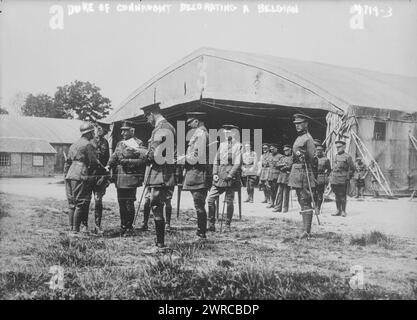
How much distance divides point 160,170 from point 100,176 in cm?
172

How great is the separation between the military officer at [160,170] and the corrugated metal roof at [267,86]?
14.6ft

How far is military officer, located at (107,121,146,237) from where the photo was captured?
6258mm

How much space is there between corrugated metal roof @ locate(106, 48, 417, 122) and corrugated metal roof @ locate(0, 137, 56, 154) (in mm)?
4886

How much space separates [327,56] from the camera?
7.21 m

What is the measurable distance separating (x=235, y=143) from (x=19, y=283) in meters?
4.25

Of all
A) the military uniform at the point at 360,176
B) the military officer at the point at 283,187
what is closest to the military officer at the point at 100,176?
the military officer at the point at 283,187

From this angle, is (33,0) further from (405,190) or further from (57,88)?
(405,190)

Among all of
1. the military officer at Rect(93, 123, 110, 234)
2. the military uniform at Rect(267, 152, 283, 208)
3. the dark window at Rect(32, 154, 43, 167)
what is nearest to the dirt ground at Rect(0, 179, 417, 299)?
the military officer at Rect(93, 123, 110, 234)

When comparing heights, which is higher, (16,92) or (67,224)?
(16,92)

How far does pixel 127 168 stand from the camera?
6273 millimetres

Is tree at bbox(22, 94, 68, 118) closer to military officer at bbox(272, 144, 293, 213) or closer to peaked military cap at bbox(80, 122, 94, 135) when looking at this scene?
peaked military cap at bbox(80, 122, 94, 135)

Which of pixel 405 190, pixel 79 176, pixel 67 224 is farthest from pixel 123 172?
pixel 405 190

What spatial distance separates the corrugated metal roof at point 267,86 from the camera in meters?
10.3
